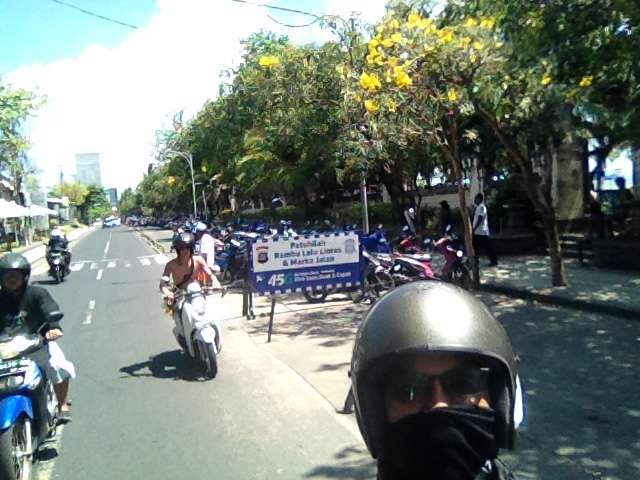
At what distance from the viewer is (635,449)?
4527 millimetres

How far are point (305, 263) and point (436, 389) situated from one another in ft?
26.0

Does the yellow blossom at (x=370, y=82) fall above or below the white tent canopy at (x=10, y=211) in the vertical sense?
above

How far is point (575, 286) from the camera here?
35.6ft

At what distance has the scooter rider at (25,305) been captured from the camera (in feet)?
16.4

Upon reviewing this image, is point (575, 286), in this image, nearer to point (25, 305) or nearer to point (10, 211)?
point (25, 305)

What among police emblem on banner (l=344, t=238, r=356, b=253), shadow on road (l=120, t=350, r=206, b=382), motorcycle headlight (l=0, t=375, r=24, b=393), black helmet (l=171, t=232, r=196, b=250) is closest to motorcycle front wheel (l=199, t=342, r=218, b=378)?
shadow on road (l=120, t=350, r=206, b=382)

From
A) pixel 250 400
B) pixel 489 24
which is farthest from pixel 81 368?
pixel 489 24

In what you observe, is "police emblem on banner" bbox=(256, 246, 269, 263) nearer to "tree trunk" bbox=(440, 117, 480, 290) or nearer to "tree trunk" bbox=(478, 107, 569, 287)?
"tree trunk" bbox=(440, 117, 480, 290)

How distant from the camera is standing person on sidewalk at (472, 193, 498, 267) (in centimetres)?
1390

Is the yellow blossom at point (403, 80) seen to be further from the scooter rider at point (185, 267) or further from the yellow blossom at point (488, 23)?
the scooter rider at point (185, 267)

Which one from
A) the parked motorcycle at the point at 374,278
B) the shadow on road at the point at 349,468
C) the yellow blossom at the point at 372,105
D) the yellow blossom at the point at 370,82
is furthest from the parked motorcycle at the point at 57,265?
the shadow on road at the point at 349,468

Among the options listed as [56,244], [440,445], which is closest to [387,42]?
[440,445]

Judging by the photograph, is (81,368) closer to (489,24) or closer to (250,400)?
(250,400)

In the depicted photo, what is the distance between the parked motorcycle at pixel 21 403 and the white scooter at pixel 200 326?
2.17 meters
